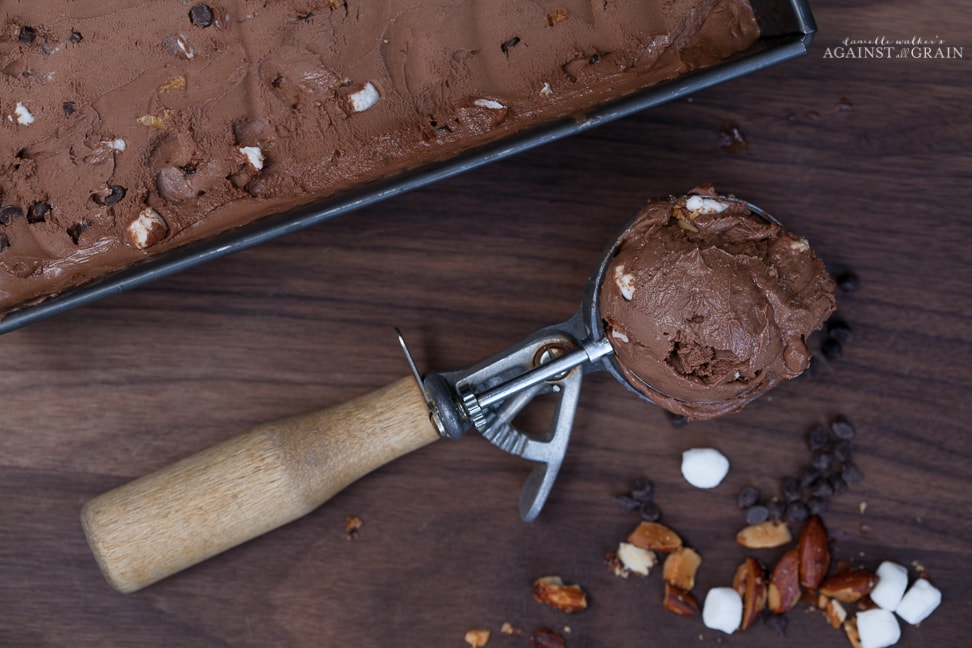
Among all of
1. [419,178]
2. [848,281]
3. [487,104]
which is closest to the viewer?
[419,178]

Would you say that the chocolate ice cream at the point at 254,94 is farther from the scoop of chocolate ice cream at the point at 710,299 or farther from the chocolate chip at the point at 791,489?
the chocolate chip at the point at 791,489

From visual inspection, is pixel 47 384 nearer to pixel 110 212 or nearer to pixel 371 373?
pixel 110 212

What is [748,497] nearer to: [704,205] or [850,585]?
[850,585]

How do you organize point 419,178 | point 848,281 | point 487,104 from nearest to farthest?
point 419,178 → point 487,104 → point 848,281

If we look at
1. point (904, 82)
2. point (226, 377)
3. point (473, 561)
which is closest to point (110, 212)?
point (226, 377)

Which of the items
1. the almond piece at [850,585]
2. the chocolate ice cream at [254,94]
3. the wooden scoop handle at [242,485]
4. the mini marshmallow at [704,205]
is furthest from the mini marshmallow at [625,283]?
the almond piece at [850,585]

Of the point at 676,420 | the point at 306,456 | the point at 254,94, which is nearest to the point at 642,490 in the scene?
the point at 676,420
